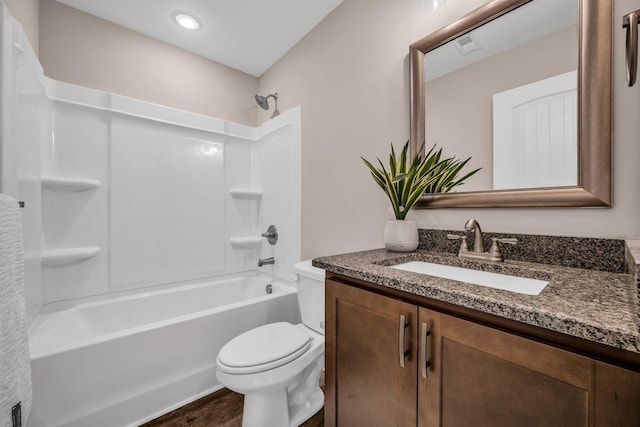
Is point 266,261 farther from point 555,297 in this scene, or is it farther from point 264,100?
point 555,297

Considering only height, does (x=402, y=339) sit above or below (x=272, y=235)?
below

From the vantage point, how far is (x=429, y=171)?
1280 millimetres

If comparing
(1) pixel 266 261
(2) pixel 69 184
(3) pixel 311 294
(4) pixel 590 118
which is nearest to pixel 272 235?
(1) pixel 266 261

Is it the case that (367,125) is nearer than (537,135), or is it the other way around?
(537,135)

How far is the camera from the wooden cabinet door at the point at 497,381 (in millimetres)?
500

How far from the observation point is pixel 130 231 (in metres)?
2.04

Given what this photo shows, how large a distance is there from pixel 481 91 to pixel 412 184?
50cm

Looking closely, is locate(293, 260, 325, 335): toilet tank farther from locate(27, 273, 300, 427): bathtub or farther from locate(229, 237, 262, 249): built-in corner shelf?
locate(229, 237, 262, 249): built-in corner shelf

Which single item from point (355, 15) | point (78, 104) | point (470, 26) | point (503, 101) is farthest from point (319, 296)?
point (78, 104)

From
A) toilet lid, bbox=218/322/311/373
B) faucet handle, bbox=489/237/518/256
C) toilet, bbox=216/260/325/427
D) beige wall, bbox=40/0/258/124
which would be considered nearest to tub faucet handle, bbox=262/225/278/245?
toilet, bbox=216/260/325/427

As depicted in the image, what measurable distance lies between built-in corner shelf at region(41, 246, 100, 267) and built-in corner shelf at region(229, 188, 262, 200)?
1.10 meters

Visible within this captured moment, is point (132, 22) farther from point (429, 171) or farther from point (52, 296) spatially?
point (429, 171)

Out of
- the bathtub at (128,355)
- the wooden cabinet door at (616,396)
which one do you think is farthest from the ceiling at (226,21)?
the wooden cabinet door at (616,396)

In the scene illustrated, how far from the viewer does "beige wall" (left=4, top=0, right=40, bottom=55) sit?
1352 mm
